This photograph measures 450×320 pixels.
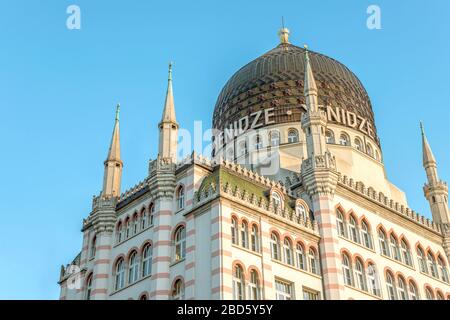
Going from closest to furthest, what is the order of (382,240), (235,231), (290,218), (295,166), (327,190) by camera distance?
(235,231) < (290,218) < (327,190) < (382,240) < (295,166)

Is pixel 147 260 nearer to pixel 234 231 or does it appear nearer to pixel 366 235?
pixel 234 231

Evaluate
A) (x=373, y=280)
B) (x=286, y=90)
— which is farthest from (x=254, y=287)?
(x=286, y=90)

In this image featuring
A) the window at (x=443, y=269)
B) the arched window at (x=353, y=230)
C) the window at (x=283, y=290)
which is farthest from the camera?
the window at (x=443, y=269)

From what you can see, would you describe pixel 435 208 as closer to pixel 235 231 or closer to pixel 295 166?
pixel 295 166

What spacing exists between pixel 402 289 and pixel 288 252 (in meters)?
10.7

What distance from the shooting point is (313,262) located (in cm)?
3934

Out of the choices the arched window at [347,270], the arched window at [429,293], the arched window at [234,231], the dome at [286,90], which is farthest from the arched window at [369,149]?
the arched window at [234,231]

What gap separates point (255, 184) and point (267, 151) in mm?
11711

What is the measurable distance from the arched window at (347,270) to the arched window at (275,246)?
5294 millimetres

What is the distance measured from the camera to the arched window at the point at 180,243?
36688mm

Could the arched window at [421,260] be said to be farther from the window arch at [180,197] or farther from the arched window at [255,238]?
the window arch at [180,197]

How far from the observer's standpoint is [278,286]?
3628 cm

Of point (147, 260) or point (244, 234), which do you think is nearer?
point (244, 234)
